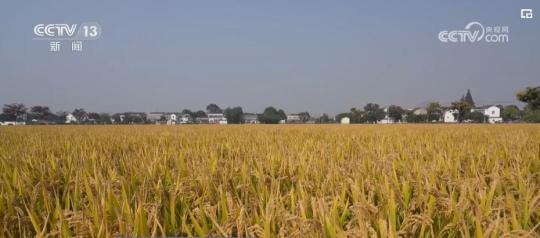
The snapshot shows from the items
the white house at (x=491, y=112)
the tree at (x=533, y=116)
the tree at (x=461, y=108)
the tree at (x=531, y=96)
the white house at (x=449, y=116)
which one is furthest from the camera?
the white house at (x=449, y=116)

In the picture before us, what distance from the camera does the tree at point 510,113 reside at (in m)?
67.6

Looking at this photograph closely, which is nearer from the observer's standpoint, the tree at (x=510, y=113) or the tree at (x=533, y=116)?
the tree at (x=533, y=116)

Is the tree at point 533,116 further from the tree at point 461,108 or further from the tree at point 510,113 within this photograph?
the tree at point 510,113

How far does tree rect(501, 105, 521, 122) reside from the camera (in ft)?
222

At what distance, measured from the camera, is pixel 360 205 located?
134cm

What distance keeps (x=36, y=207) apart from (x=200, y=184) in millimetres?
840

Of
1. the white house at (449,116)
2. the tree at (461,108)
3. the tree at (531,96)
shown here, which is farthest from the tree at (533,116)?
the white house at (449,116)

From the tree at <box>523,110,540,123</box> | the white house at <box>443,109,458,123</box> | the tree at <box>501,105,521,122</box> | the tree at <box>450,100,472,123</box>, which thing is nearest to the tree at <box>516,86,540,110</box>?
the tree at <box>523,110,540,123</box>

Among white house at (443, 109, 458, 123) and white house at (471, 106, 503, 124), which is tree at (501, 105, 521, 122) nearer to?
white house at (471, 106, 503, 124)

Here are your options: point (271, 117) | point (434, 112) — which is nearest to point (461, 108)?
point (434, 112)

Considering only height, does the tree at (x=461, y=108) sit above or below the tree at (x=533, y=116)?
above

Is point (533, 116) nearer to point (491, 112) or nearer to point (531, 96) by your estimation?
point (531, 96)

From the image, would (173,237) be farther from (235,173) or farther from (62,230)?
(235,173)

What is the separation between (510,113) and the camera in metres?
68.9
